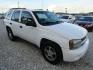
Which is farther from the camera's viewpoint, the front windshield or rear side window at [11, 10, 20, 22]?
rear side window at [11, 10, 20, 22]

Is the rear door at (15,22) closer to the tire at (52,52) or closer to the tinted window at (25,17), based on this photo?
the tinted window at (25,17)

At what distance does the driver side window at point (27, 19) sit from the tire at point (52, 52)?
3.58ft

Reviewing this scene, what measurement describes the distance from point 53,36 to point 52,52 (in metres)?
0.58

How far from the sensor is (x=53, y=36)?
16.6 feet

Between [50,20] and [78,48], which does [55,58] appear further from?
[50,20]

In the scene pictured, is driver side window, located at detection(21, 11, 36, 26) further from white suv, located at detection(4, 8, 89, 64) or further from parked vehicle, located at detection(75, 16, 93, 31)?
parked vehicle, located at detection(75, 16, 93, 31)

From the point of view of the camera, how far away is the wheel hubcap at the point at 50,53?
5218 mm

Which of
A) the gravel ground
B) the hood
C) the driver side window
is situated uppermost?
the driver side window

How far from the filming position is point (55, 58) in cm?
516

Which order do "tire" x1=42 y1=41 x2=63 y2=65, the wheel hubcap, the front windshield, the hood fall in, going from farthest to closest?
the front windshield, the wheel hubcap, "tire" x1=42 y1=41 x2=63 y2=65, the hood

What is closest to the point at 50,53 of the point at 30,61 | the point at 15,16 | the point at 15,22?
the point at 30,61

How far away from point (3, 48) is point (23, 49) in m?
0.98

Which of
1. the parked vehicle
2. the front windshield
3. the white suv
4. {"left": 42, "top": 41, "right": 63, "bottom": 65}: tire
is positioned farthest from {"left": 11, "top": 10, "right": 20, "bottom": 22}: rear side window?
the parked vehicle

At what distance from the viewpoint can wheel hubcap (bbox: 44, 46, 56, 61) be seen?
5218 mm
